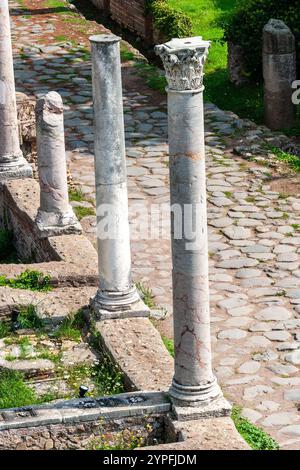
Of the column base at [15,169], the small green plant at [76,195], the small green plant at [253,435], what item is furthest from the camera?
the small green plant at [76,195]

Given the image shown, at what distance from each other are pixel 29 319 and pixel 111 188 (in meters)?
1.63

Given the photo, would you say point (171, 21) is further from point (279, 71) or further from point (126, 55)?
point (279, 71)

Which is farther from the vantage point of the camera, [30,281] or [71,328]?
[30,281]

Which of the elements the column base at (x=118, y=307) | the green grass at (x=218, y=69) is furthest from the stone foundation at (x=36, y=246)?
the green grass at (x=218, y=69)

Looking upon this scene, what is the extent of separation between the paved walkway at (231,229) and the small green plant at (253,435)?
0.37 feet

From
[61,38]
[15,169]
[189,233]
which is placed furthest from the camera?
[61,38]

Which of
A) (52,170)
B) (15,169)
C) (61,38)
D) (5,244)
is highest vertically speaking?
(52,170)

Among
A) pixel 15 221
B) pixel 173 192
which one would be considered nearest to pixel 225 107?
pixel 15 221

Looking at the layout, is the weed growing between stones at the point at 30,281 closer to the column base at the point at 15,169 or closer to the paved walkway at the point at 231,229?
the paved walkway at the point at 231,229

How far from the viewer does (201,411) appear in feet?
31.3

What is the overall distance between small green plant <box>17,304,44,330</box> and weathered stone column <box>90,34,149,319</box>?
1.77 ft

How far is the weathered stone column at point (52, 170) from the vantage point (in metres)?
13.2

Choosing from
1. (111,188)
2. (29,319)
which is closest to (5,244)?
(29,319)

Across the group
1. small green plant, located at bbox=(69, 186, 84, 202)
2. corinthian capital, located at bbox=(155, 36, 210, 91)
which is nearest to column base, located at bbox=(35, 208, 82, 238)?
small green plant, located at bbox=(69, 186, 84, 202)
